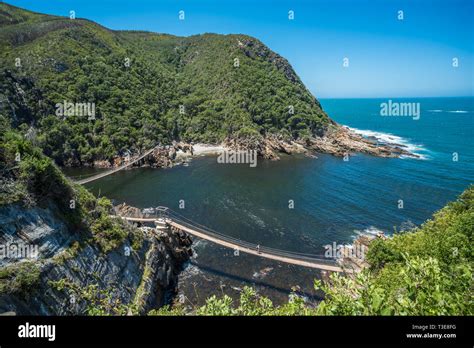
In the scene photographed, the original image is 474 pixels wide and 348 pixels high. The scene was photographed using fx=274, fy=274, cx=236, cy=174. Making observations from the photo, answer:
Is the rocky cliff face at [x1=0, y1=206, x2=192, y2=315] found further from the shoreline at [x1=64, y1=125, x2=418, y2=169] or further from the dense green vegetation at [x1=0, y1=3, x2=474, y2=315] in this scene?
the shoreline at [x1=64, y1=125, x2=418, y2=169]

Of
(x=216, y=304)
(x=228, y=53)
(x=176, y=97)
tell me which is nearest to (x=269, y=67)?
(x=228, y=53)

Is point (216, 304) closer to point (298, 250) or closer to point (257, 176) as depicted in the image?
point (298, 250)

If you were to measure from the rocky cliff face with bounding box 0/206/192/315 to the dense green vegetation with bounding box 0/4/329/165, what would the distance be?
33.6 m

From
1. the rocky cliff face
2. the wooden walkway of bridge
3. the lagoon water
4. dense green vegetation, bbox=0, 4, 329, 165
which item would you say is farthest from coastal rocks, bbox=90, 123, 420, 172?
the rocky cliff face

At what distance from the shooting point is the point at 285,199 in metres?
31.9

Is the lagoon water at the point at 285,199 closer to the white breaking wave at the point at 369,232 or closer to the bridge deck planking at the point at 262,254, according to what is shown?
the white breaking wave at the point at 369,232

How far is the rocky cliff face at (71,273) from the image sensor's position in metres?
8.52

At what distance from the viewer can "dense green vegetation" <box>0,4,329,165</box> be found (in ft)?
141

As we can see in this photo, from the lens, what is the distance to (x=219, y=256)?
21.4 meters

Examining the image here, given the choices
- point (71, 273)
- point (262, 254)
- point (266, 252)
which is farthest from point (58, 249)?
point (266, 252)

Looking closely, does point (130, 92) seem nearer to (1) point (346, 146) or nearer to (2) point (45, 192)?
(1) point (346, 146)

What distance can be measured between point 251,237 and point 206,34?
306 feet

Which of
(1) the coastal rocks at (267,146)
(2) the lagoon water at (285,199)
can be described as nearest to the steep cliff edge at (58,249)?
(2) the lagoon water at (285,199)

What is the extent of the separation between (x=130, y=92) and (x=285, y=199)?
41.4 metres
